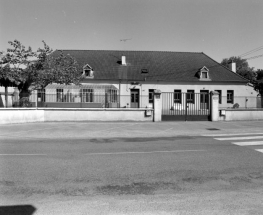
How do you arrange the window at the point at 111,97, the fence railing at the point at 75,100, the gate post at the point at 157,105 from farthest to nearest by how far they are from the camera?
1. the window at the point at 111,97
2. the gate post at the point at 157,105
3. the fence railing at the point at 75,100

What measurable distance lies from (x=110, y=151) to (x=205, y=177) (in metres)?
3.70

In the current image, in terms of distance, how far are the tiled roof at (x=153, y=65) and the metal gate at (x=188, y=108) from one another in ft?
57.5

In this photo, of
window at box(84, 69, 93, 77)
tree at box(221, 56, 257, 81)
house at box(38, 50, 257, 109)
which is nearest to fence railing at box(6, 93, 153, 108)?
house at box(38, 50, 257, 109)

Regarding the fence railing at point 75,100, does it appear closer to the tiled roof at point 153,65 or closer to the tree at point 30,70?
Result: the tree at point 30,70

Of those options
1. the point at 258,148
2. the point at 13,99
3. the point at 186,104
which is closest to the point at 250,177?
the point at 258,148

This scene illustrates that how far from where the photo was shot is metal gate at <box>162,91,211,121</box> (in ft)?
63.5

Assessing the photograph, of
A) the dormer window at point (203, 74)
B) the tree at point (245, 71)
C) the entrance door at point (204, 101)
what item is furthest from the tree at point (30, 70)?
the tree at point (245, 71)

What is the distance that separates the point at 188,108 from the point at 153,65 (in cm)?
2117

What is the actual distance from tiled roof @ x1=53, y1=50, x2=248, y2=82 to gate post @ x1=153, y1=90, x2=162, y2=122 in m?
18.9

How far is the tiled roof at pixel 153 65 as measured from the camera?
37938mm

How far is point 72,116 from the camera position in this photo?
18.4 m

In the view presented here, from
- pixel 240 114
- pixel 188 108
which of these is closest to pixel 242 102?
pixel 240 114

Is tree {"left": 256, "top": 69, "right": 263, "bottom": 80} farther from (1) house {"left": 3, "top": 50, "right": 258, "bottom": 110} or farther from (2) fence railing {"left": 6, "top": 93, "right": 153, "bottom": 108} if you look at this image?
(2) fence railing {"left": 6, "top": 93, "right": 153, "bottom": 108}

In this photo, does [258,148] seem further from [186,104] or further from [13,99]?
[13,99]
